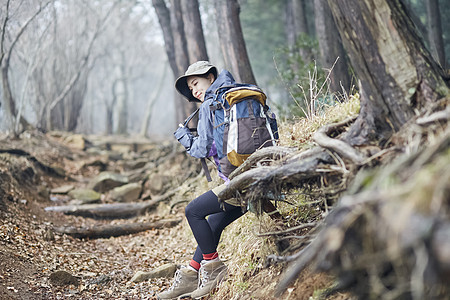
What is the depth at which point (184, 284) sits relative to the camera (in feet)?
13.5

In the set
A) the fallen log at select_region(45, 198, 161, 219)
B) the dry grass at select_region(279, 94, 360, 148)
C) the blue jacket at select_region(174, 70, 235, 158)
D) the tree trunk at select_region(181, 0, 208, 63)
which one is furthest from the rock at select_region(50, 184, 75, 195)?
the blue jacket at select_region(174, 70, 235, 158)

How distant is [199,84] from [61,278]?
269 cm

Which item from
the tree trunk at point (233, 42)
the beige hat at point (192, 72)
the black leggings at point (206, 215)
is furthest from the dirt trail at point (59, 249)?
the tree trunk at point (233, 42)

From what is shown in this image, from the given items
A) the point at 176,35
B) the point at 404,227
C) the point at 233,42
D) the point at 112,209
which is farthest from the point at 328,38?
the point at 404,227

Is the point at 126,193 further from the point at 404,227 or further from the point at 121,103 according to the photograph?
the point at 121,103

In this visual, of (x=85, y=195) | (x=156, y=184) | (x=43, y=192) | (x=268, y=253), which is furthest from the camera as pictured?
(x=156, y=184)

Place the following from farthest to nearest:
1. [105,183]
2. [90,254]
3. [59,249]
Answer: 1. [105,183]
2. [90,254]
3. [59,249]

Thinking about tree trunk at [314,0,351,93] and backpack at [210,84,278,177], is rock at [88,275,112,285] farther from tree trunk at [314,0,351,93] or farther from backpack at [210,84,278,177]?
tree trunk at [314,0,351,93]

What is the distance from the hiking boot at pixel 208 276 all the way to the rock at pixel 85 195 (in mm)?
5659

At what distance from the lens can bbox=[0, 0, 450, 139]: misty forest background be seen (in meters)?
8.93

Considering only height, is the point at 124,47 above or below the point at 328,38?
above

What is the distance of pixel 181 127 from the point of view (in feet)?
13.0

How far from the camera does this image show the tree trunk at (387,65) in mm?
2748

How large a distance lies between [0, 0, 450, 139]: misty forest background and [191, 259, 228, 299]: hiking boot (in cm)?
194
